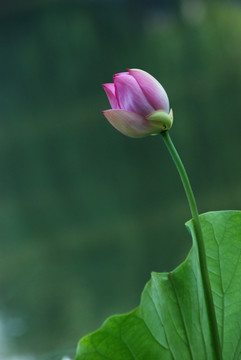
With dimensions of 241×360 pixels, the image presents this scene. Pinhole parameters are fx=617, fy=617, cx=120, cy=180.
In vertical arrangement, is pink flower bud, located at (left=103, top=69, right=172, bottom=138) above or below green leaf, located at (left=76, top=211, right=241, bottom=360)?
above

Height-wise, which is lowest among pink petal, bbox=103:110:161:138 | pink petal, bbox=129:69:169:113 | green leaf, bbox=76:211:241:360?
green leaf, bbox=76:211:241:360

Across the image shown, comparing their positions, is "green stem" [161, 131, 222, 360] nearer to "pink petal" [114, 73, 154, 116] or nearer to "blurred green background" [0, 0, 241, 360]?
"pink petal" [114, 73, 154, 116]

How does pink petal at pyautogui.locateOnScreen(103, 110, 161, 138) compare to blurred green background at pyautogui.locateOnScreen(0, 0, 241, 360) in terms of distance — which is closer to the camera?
pink petal at pyautogui.locateOnScreen(103, 110, 161, 138)

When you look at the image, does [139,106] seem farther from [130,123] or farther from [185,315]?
[185,315]

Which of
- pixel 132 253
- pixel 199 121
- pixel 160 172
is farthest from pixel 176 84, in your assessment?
pixel 132 253

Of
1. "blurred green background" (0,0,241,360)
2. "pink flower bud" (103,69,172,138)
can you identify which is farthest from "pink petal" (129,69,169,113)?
"blurred green background" (0,0,241,360)

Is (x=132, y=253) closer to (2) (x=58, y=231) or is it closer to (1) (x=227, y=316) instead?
(2) (x=58, y=231)
